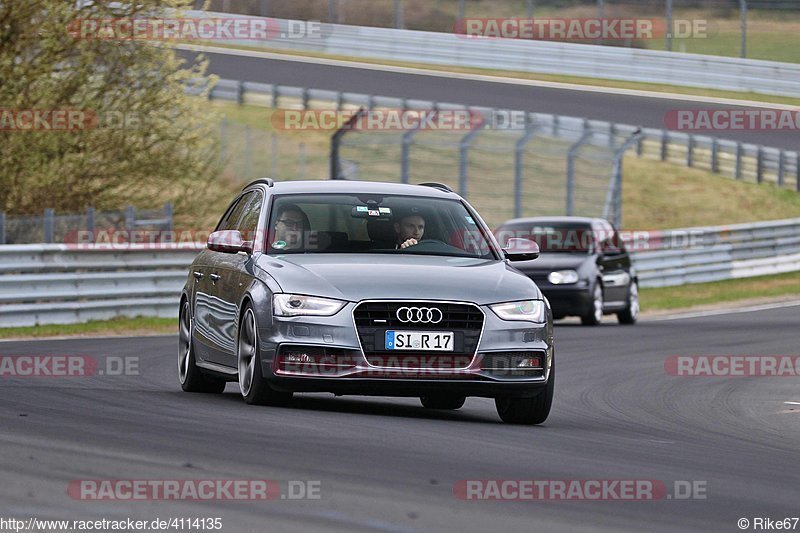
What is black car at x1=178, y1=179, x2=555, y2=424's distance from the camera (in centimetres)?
1011

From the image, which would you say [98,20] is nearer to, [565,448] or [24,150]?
[24,150]

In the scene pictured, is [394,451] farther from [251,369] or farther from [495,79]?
[495,79]

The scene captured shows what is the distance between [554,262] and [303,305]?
558 inches

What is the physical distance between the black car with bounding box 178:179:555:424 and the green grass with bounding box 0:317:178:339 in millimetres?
8093

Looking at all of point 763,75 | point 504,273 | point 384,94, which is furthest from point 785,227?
point 504,273

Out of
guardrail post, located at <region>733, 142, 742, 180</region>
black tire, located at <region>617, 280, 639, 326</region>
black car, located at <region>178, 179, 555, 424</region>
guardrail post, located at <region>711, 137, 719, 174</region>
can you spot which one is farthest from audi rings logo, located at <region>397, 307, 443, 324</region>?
guardrail post, located at <region>711, 137, 719, 174</region>

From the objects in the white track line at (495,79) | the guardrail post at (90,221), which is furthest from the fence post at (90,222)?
the white track line at (495,79)

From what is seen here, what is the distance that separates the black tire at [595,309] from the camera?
23953mm

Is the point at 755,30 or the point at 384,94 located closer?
the point at 384,94

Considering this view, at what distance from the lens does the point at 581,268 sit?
2405 cm

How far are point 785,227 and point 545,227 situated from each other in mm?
13569

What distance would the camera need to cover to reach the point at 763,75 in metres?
44.2

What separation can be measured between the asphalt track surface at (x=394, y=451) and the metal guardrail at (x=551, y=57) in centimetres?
3085

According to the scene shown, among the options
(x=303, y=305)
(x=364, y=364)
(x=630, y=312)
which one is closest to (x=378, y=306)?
(x=364, y=364)
